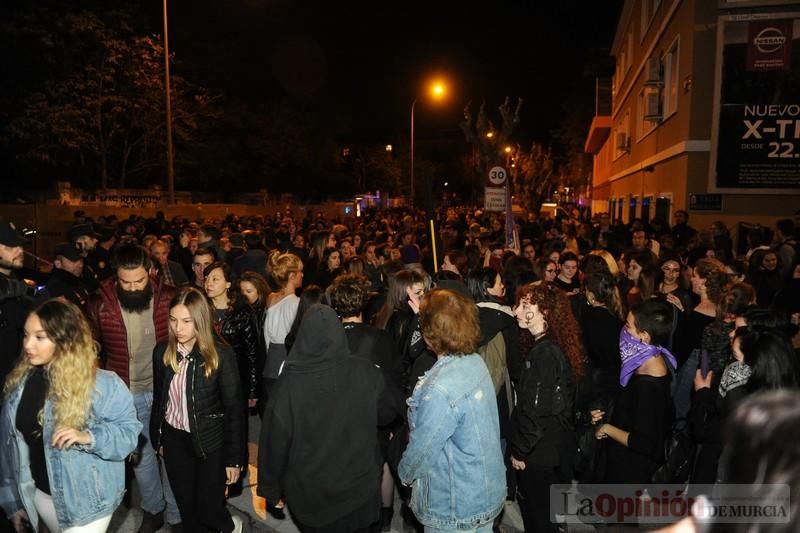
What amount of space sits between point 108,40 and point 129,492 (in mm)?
25555

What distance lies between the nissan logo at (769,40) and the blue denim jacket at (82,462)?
15.2 metres

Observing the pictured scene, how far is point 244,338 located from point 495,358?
228 centimetres

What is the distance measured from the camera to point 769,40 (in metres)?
13.6

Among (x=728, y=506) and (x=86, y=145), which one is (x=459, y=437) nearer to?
(x=728, y=506)

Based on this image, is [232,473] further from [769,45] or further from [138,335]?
[769,45]

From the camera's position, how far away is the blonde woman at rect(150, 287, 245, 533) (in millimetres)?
4020

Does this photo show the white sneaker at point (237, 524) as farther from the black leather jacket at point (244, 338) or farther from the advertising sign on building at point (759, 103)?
the advertising sign on building at point (759, 103)

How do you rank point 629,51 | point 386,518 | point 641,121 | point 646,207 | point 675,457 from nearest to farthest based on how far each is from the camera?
point 675,457 → point 386,518 → point 646,207 → point 641,121 → point 629,51

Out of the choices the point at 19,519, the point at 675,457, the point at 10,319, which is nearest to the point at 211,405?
the point at 19,519

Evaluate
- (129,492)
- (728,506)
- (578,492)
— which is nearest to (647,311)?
(578,492)

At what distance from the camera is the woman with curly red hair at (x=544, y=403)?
12.4 ft

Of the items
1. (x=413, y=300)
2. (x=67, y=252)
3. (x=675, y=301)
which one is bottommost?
(x=675, y=301)

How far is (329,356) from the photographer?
124 inches

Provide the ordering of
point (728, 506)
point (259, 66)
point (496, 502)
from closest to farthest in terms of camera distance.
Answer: point (728, 506), point (496, 502), point (259, 66)
